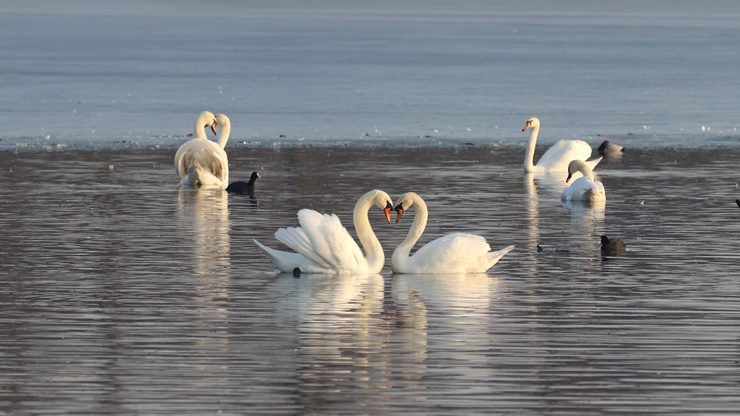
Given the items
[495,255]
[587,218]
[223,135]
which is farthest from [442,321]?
[223,135]

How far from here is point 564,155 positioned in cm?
2655

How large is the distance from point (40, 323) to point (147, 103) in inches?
1037

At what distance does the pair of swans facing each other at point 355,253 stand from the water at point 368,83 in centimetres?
1440

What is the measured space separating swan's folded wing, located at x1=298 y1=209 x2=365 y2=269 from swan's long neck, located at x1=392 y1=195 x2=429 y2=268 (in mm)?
576

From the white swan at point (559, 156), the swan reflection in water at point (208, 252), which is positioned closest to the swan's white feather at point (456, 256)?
the swan reflection in water at point (208, 252)

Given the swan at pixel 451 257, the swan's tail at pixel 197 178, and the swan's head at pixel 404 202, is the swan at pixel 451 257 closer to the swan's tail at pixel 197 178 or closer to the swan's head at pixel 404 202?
the swan's head at pixel 404 202

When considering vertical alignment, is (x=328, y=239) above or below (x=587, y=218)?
below

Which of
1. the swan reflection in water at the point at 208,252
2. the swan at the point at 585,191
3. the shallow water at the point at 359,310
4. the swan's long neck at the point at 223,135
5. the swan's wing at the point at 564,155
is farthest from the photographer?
the swan's wing at the point at 564,155

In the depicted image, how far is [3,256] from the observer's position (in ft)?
51.7

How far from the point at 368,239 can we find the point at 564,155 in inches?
458

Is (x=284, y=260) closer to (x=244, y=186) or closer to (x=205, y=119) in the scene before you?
(x=244, y=186)

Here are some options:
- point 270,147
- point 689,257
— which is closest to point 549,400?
point 689,257

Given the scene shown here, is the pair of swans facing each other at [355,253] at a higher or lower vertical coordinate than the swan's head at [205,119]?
lower

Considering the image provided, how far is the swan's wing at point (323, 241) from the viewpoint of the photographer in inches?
580
